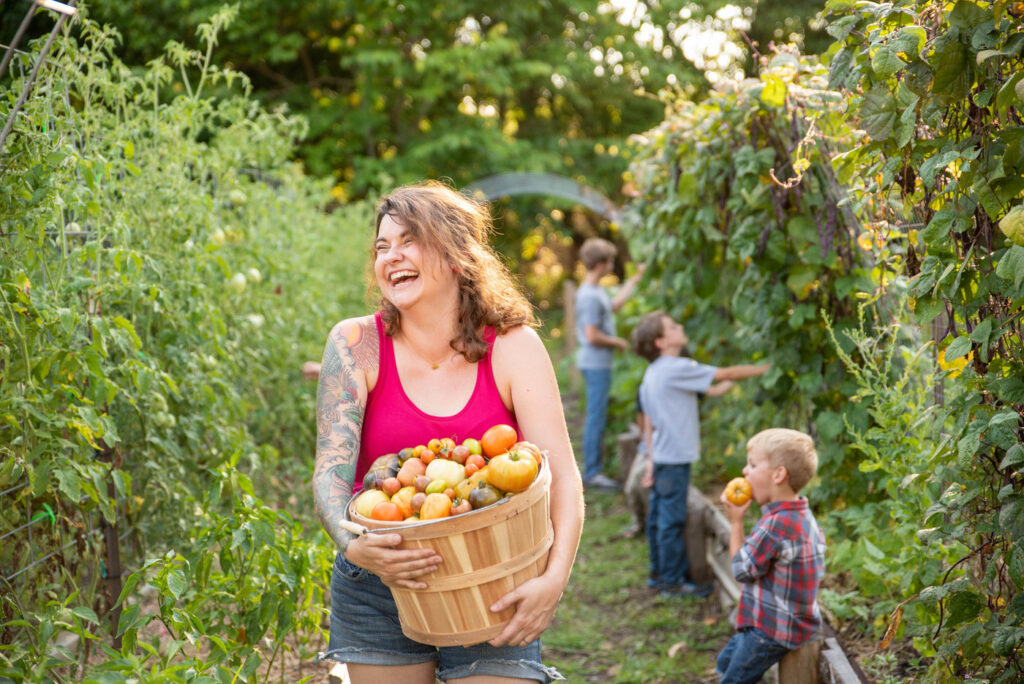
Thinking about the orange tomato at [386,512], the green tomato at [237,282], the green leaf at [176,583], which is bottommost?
the green leaf at [176,583]

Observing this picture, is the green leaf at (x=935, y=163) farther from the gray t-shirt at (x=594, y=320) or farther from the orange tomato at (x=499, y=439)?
the gray t-shirt at (x=594, y=320)

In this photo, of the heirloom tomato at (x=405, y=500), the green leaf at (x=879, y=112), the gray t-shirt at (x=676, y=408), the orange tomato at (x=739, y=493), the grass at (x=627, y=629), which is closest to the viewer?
the heirloom tomato at (x=405, y=500)

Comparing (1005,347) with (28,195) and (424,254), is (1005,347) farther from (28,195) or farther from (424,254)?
(28,195)

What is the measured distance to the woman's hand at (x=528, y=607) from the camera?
6.13 ft

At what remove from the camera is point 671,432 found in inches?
179

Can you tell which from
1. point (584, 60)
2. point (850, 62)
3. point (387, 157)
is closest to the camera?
point (850, 62)

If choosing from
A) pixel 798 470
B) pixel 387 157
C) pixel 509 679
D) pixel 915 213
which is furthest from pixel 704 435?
pixel 387 157

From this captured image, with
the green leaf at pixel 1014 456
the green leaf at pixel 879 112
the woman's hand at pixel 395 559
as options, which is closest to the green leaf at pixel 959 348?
the green leaf at pixel 1014 456

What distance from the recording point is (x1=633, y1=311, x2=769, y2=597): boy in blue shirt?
455cm

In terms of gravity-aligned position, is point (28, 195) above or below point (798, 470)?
above

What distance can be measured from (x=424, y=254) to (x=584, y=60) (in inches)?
549

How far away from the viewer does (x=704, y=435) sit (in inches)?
239

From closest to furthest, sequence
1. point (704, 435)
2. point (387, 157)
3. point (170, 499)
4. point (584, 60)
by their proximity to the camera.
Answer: point (170, 499)
point (704, 435)
point (387, 157)
point (584, 60)

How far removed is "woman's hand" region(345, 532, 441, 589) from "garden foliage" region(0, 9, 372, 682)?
0.46 metres
